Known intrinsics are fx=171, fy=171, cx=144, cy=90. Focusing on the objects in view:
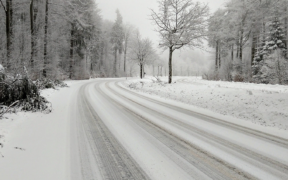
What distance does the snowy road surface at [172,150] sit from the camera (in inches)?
111

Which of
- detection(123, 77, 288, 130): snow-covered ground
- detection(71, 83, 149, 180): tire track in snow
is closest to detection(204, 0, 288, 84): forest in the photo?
detection(123, 77, 288, 130): snow-covered ground

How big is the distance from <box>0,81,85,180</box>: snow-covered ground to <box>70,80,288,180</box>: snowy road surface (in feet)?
0.75

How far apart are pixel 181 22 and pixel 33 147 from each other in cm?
1655

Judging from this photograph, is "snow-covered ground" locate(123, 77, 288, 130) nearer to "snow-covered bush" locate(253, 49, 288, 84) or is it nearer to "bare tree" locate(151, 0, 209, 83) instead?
"bare tree" locate(151, 0, 209, 83)

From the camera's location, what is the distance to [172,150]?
3.64 meters

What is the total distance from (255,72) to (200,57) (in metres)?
97.0

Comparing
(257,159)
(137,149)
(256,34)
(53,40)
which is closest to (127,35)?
(53,40)

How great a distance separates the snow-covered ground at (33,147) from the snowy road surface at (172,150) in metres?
0.23

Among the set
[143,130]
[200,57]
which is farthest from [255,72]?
[200,57]

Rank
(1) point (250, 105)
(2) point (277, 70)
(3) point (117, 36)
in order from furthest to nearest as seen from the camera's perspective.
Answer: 1. (3) point (117, 36)
2. (2) point (277, 70)
3. (1) point (250, 105)

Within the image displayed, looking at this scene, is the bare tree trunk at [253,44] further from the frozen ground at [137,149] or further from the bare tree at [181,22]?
the frozen ground at [137,149]

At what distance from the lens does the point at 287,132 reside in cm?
512

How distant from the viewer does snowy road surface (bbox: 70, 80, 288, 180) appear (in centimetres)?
282

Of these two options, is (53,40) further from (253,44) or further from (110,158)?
(253,44)
